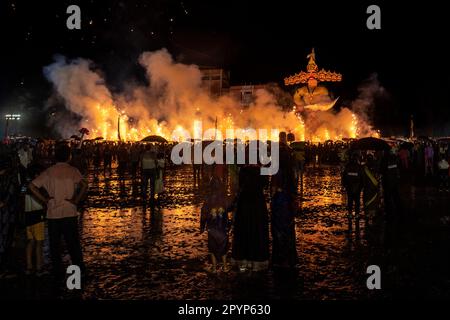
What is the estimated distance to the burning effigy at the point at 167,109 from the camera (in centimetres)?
6041

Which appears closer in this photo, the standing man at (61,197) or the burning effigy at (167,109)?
the standing man at (61,197)

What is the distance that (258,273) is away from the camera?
6.46 metres

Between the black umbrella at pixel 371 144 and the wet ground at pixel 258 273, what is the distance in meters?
1.82

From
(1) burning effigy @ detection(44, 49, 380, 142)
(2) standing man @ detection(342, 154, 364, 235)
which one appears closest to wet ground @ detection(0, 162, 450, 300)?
(2) standing man @ detection(342, 154, 364, 235)

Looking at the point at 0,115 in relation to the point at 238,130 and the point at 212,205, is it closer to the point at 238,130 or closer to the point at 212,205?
the point at 238,130

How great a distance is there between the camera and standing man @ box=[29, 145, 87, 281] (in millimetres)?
5863

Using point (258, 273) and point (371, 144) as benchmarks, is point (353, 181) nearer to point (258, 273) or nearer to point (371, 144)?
point (371, 144)

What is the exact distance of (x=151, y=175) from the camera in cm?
1382

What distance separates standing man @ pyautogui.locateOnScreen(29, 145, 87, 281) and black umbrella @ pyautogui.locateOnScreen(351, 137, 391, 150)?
7.33 meters

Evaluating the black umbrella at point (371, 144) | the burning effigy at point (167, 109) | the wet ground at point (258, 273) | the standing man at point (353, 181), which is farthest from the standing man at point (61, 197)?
the burning effigy at point (167, 109)

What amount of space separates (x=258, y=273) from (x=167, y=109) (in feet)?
194

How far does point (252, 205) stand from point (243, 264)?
2.87ft

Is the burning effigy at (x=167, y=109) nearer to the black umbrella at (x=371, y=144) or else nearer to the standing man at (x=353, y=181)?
the black umbrella at (x=371, y=144)
